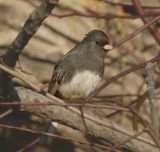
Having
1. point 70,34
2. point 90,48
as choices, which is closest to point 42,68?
point 70,34

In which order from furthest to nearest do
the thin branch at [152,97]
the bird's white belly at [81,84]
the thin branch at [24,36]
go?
the bird's white belly at [81,84] → the thin branch at [24,36] → the thin branch at [152,97]

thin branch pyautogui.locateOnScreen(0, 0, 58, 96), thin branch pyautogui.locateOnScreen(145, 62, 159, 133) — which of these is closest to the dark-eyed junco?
thin branch pyautogui.locateOnScreen(0, 0, 58, 96)

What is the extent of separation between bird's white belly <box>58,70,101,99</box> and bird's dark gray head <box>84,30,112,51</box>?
18cm

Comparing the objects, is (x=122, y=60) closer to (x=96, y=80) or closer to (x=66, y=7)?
(x=66, y=7)

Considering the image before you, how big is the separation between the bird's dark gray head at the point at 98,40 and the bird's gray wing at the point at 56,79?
0.72 ft

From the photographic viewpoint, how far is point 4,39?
4.00 m

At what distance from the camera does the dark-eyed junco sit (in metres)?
3.19

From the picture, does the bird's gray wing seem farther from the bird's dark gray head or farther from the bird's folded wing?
the bird's dark gray head

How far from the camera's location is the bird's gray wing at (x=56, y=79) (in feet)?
10.8

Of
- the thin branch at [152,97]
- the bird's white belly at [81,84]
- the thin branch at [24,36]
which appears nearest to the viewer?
the thin branch at [152,97]

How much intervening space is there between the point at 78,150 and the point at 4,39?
0.89 metres

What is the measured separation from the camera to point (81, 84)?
125 inches

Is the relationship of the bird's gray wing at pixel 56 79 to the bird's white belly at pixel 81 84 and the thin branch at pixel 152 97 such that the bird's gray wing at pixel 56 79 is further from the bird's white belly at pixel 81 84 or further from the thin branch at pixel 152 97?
the thin branch at pixel 152 97

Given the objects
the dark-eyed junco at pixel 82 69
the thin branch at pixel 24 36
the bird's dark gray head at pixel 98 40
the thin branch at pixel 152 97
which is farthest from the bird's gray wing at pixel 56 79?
the thin branch at pixel 152 97
